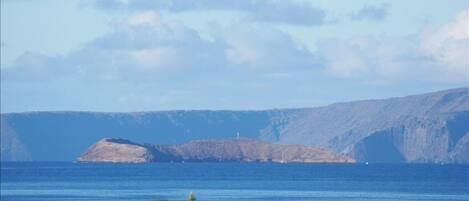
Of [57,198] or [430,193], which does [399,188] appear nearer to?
[430,193]

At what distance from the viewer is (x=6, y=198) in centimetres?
10819

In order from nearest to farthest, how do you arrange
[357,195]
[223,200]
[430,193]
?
[223,200]
[357,195]
[430,193]

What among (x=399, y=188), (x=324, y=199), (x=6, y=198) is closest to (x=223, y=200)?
(x=324, y=199)

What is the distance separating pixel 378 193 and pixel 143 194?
912 inches

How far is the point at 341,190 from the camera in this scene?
422 ft

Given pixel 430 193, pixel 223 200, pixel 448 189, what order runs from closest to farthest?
pixel 223 200, pixel 430 193, pixel 448 189

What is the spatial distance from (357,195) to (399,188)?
64.3 ft

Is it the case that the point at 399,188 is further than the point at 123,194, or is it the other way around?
the point at 399,188

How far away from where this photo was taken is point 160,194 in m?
117

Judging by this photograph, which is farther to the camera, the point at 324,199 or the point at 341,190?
the point at 341,190

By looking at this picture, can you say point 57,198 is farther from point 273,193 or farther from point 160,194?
point 273,193

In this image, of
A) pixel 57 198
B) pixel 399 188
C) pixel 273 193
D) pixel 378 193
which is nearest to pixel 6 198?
pixel 57 198

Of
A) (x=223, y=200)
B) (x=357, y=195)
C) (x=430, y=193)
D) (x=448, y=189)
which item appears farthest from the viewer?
(x=448, y=189)

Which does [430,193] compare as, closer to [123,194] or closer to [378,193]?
[378,193]
